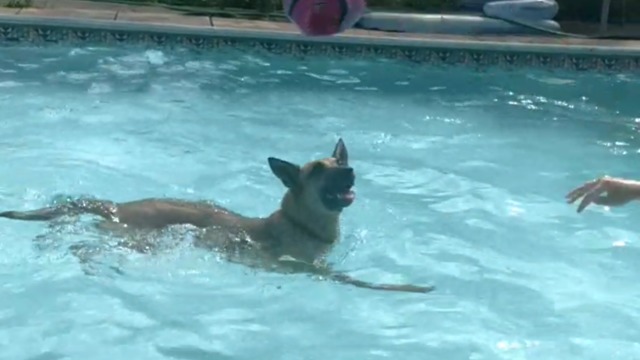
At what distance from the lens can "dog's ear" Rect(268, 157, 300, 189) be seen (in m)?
6.45

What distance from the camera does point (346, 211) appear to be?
8297 mm

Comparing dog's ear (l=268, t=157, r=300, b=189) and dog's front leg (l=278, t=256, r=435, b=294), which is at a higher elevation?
dog's ear (l=268, t=157, r=300, b=189)

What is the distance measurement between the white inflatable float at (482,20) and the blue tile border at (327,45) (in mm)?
661

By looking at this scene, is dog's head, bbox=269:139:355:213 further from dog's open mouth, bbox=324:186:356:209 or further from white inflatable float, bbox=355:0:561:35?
white inflatable float, bbox=355:0:561:35

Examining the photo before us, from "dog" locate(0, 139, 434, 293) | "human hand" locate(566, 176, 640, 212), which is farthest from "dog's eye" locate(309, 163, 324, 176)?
"human hand" locate(566, 176, 640, 212)

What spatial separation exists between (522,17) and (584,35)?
36.6 inches

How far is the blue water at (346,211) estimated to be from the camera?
6.43 m

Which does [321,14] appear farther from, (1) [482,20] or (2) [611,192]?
(2) [611,192]

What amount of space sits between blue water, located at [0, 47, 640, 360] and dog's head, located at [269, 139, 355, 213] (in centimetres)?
45

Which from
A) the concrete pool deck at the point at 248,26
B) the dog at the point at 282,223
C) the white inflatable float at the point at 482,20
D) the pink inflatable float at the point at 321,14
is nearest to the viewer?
the dog at the point at 282,223

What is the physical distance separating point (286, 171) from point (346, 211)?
183 cm

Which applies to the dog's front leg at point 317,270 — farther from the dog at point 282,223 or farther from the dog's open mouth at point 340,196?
the dog's open mouth at point 340,196

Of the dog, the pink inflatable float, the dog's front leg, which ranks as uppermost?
the pink inflatable float

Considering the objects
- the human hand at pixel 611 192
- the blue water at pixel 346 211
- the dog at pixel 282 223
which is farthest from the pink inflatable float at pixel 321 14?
the human hand at pixel 611 192
